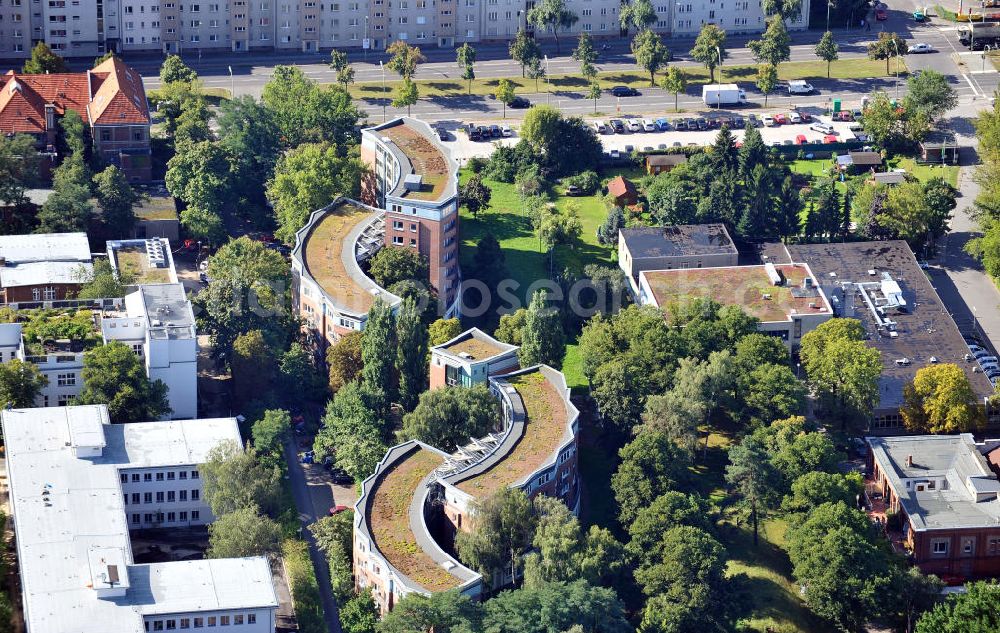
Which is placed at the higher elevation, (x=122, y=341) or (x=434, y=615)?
→ (x=122, y=341)

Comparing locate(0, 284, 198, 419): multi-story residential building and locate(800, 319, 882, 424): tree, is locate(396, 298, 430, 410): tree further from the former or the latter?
locate(800, 319, 882, 424): tree

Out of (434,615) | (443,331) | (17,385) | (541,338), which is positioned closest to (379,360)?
(443,331)

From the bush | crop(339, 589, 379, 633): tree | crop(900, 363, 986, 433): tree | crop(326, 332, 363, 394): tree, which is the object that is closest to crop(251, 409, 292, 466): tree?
crop(326, 332, 363, 394): tree

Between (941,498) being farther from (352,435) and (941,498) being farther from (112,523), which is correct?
(112,523)

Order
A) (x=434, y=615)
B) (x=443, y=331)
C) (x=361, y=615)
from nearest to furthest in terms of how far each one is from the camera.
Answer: (x=434, y=615), (x=361, y=615), (x=443, y=331)

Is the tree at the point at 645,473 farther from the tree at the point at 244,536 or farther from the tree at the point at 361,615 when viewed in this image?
the tree at the point at 244,536

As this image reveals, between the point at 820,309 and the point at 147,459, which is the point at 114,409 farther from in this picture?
the point at 820,309
